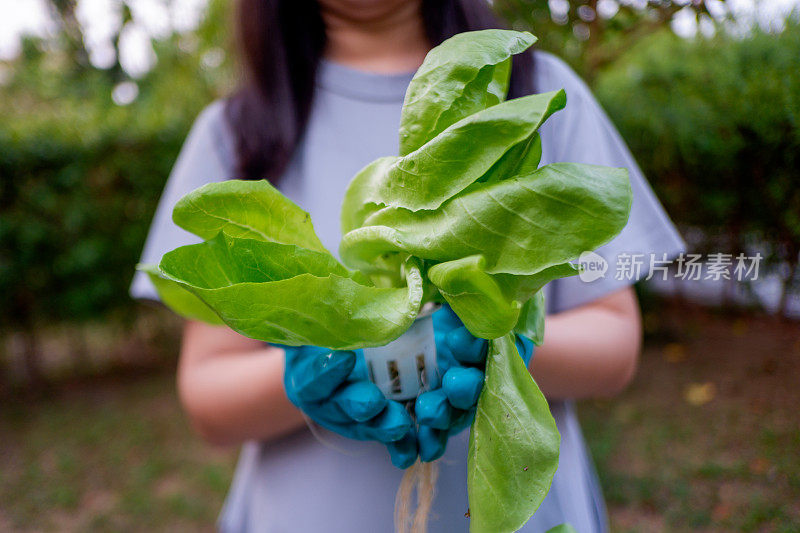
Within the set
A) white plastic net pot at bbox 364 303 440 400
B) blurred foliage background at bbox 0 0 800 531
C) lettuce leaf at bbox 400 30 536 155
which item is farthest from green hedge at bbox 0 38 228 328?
lettuce leaf at bbox 400 30 536 155

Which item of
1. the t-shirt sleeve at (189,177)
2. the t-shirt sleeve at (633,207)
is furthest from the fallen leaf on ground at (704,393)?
the t-shirt sleeve at (189,177)

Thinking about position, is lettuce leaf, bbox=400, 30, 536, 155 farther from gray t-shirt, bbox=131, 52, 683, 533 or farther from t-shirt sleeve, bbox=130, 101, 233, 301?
t-shirt sleeve, bbox=130, 101, 233, 301

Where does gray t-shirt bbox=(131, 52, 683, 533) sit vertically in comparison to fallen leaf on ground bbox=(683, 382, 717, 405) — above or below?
above

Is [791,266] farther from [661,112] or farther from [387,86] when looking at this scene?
[661,112]

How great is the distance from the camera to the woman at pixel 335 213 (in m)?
0.75

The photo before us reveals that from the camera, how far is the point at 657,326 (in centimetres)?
195

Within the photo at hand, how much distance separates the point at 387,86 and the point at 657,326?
1.50 meters

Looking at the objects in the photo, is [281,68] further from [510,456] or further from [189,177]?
[510,456]

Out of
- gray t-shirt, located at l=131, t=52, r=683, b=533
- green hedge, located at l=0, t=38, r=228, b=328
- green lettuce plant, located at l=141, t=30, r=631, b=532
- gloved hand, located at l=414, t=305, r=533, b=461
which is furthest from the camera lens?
green hedge, located at l=0, t=38, r=228, b=328

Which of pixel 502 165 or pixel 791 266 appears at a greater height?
pixel 502 165

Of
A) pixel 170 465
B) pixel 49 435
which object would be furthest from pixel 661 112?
pixel 49 435

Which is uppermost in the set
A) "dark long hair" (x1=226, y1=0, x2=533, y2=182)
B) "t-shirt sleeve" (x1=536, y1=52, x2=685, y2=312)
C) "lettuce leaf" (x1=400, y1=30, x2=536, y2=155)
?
"lettuce leaf" (x1=400, y1=30, x2=536, y2=155)

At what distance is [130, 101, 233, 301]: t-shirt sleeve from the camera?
2.76 feet

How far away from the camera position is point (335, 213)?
0.80 metres
